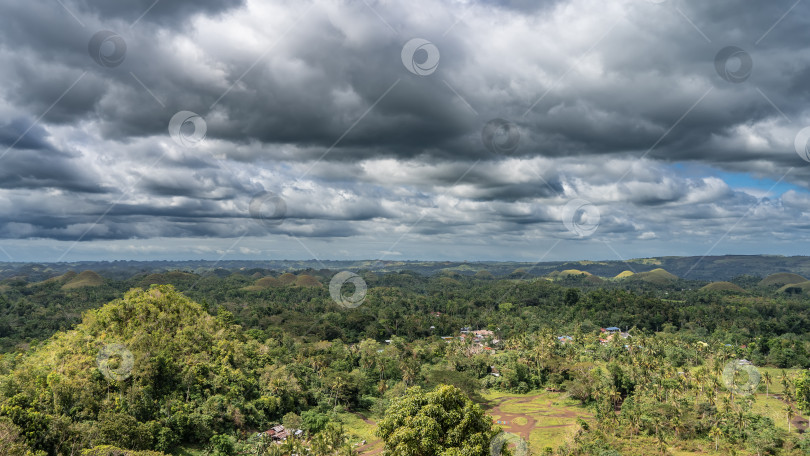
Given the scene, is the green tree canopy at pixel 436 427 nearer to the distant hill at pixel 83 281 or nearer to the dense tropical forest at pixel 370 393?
the dense tropical forest at pixel 370 393

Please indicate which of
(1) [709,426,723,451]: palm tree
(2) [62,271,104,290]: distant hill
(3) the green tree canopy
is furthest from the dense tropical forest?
(2) [62,271,104,290]: distant hill

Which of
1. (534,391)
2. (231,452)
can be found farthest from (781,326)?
(231,452)

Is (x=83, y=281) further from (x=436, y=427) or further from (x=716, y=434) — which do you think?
(x=716, y=434)

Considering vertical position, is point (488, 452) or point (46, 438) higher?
point (488, 452)

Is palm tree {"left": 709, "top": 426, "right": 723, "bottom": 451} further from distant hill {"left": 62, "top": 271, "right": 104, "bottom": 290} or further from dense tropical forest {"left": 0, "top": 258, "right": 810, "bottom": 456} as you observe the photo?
distant hill {"left": 62, "top": 271, "right": 104, "bottom": 290}

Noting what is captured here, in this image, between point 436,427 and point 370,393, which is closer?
point 436,427

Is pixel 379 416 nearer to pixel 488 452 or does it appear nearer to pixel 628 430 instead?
pixel 628 430

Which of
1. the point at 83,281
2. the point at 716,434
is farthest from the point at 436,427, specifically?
the point at 83,281

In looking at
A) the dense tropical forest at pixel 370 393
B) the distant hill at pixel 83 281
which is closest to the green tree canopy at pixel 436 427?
the dense tropical forest at pixel 370 393
